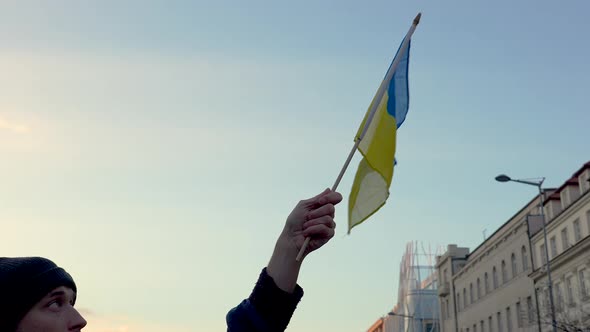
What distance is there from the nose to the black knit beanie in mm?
111

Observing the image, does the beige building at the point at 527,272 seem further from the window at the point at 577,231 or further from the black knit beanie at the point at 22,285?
the black knit beanie at the point at 22,285

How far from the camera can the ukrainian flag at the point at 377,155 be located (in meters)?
3.87

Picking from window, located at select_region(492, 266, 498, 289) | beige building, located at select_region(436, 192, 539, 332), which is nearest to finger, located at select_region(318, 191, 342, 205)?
beige building, located at select_region(436, 192, 539, 332)

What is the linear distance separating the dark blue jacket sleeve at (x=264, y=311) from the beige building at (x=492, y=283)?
41.6 meters

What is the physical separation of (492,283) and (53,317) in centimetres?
5408

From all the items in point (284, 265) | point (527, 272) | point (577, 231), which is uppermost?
point (527, 272)

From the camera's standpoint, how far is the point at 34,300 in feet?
8.06

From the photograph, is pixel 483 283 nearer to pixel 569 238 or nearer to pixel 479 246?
pixel 479 246

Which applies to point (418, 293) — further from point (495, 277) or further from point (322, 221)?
point (322, 221)

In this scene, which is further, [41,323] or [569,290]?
[569,290]

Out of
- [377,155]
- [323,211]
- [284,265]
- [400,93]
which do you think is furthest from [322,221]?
[400,93]

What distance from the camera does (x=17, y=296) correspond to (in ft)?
8.02

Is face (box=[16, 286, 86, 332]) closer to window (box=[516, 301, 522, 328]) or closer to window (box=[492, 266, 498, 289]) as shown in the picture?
window (box=[516, 301, 522, 328])

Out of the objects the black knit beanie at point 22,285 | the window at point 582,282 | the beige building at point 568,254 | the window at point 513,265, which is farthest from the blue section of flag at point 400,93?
the window at point 513,265
